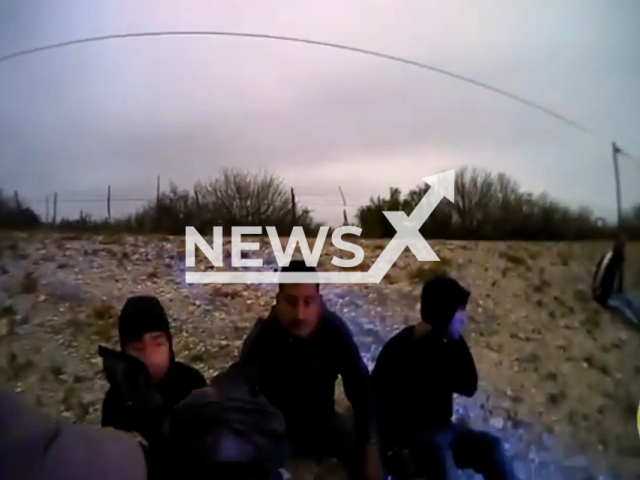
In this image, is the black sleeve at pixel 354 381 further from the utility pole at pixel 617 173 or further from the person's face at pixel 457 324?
the utility pole at pixel 617 173

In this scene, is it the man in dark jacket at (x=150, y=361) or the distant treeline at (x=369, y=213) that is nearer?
the man in dark jacket at (x=150, y=361)

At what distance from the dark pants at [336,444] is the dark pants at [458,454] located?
0.36ft

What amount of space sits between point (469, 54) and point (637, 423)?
762 mm

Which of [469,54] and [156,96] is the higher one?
[469,54]

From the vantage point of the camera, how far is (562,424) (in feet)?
4.64

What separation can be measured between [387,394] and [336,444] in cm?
13

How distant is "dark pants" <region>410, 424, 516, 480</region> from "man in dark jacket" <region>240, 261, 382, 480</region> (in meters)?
0.09

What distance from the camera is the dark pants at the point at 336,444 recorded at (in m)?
1.29

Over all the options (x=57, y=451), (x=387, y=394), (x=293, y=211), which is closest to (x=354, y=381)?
(x=387, y=394)

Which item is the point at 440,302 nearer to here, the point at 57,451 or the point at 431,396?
the point at 431,396

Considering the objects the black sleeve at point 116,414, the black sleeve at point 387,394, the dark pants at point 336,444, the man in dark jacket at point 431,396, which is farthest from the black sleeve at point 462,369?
the black sleeve at point 116,414

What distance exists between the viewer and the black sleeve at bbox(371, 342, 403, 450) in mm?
1352

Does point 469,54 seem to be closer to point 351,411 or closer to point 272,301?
point 272,301

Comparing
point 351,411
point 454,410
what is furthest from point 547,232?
point 351,411
